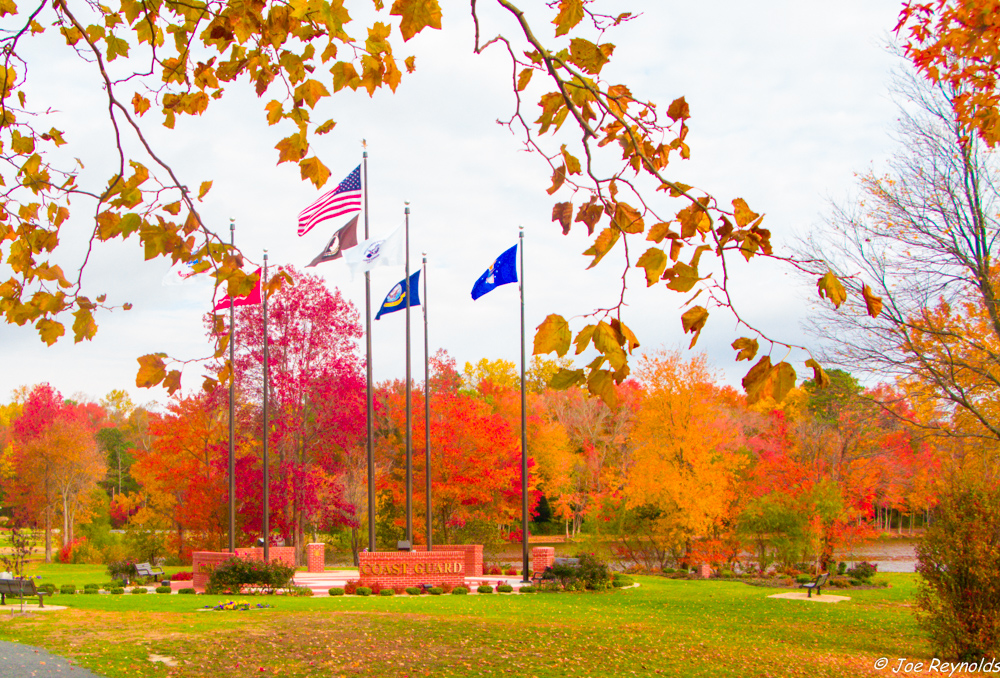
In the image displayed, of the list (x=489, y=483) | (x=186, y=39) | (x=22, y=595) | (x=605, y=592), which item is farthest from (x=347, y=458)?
(x=186, y=39)

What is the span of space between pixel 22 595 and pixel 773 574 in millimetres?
19534

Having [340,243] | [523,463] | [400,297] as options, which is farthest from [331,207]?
[523,463]

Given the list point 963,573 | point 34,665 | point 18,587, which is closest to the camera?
point 34,665

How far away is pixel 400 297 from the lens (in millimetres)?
18938

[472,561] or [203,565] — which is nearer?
[203,565]

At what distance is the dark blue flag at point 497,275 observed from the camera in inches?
742

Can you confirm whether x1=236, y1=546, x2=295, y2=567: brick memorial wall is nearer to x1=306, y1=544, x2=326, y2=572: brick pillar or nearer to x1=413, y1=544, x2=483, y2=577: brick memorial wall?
x1=306, y1=544, x2=326, y2=572: brick pillar

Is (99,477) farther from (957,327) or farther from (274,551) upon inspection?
(957,327)

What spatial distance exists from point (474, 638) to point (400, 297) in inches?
422

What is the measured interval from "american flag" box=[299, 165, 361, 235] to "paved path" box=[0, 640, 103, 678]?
10219 millimetres

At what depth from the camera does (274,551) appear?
2138 cm

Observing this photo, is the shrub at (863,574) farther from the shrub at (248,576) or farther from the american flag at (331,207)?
the american flag at (331,207)

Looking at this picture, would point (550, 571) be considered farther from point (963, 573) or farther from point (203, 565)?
point (963, 573)

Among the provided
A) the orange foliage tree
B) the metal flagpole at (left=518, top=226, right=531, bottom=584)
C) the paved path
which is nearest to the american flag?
the metal flagpole at (left=518, top=226, right=531, bottom=584)
